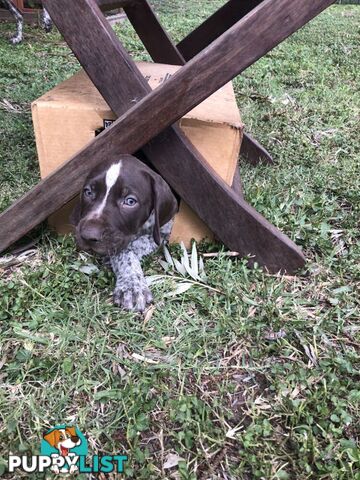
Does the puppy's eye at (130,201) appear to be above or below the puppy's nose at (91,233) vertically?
below

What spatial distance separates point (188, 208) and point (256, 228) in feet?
1.61

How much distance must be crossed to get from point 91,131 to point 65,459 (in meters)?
1.82

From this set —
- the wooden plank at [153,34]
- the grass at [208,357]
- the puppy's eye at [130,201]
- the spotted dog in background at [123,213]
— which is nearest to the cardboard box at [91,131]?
the grass at [208,357]

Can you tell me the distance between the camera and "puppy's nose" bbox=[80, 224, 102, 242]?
2432 millimetres

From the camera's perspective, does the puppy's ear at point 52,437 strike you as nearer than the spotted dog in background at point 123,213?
Yes

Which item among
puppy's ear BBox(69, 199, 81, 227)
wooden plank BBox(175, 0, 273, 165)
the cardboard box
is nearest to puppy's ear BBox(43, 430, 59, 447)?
puppy's ear BBox(69, 199, 81, 227)

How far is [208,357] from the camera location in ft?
7.49

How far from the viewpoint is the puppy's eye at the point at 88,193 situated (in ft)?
8.54

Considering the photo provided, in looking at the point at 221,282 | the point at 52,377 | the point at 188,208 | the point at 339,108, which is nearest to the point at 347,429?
the point at 221,282

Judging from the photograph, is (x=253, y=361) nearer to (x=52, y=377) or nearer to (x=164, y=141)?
(x=52, y=377)

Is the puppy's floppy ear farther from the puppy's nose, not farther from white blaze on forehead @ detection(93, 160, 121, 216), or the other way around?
white blaze on forehead @ detection(93, 160, 121, 216)

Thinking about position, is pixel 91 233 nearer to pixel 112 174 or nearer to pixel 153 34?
pixel 112 174

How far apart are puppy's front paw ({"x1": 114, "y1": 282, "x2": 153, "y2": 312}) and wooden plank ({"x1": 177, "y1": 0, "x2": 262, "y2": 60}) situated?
2.72m

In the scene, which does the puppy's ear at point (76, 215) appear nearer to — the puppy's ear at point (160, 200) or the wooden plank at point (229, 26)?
the puppy's ear at point (160, 200)
